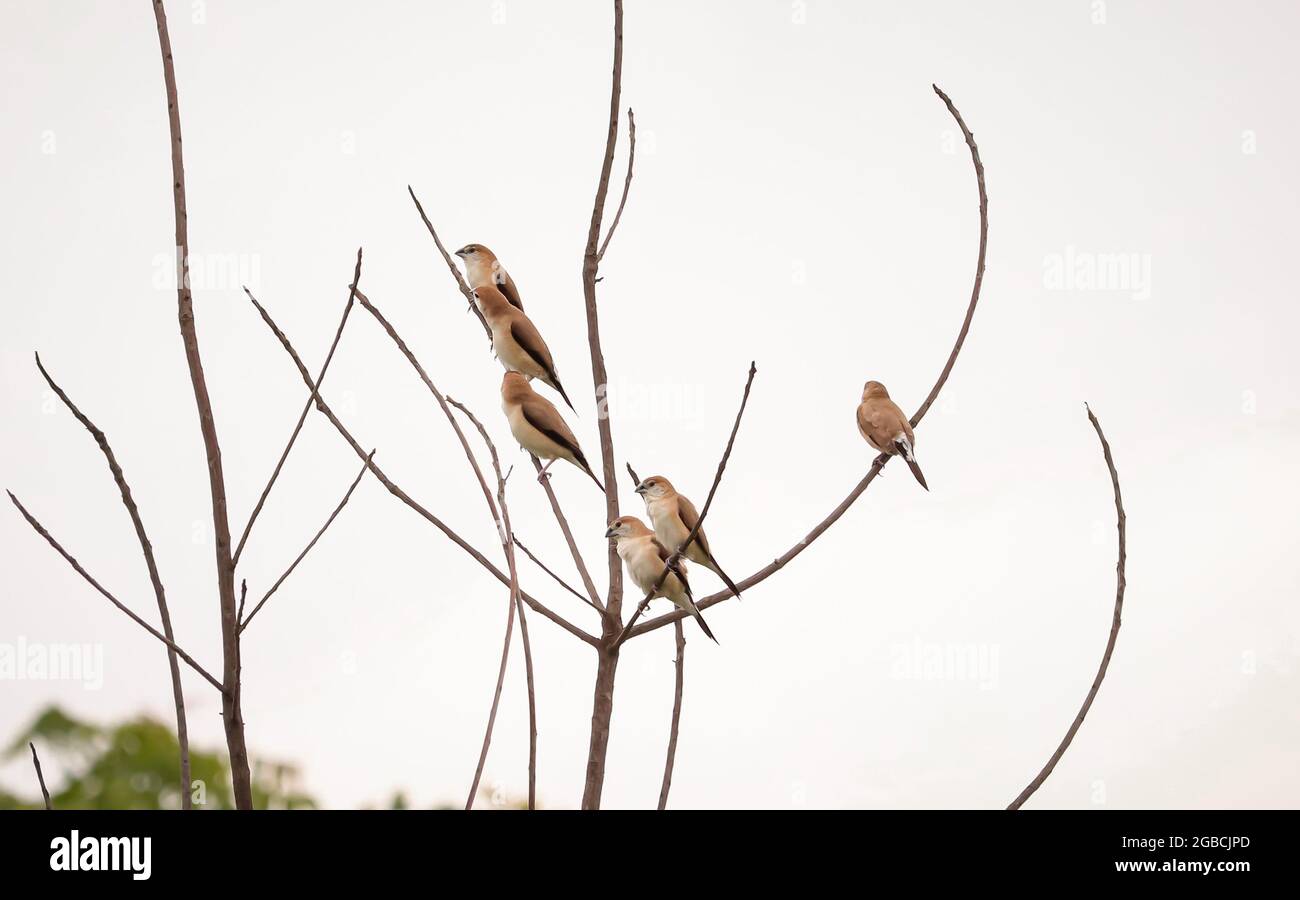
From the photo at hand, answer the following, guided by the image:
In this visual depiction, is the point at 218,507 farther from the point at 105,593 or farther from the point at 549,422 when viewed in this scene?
the point at 549,422

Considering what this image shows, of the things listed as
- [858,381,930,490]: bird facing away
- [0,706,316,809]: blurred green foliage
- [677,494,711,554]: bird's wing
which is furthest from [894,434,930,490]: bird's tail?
[0,706,316,809]: blurred green foliage

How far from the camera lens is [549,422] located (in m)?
4.25

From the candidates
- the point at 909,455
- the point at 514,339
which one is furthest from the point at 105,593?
the point at 909,455

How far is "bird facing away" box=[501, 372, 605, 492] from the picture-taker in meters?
4.24

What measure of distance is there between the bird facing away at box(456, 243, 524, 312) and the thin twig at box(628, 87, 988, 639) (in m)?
2.07

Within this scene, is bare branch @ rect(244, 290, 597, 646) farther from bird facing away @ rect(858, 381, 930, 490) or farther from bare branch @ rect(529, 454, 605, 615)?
bird facing away @ rect(858, 381, 930, 490)

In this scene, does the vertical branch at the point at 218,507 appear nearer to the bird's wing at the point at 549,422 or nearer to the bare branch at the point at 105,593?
the bare branch at the point at 105,593

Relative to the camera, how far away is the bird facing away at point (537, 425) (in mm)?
4242

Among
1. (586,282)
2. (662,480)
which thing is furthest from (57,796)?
(586,282)

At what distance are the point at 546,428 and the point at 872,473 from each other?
6.27ft
